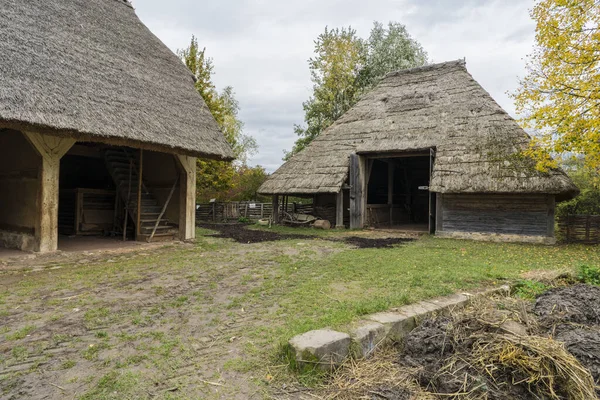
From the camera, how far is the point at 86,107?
7312 millimetres

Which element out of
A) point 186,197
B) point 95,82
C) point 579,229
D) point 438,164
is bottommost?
point 579,229

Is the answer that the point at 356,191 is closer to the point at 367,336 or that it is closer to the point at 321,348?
the point at 367,336

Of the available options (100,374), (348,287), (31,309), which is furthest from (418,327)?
(31,309)

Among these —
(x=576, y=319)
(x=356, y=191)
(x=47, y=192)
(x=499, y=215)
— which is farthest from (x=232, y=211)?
(x=576, y=319)

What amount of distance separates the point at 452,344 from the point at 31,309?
442 cm

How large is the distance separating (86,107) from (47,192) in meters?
1.89

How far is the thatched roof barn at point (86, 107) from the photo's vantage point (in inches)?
266

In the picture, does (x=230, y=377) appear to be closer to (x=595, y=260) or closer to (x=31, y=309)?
(x=31, y=309)

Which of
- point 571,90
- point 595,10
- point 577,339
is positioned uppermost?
point 595,10

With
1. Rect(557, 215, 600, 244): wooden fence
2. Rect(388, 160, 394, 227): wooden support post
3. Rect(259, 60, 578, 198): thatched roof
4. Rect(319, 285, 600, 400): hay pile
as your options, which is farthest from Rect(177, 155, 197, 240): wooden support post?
Rect(557, 215, 600, 244): wooden fence

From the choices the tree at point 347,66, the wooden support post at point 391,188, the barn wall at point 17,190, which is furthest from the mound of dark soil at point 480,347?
the tree at point 347,66

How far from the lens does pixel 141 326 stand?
365 cm

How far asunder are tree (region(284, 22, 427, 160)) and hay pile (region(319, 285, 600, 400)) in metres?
23.0

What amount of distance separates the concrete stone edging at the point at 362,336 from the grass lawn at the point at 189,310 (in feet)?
0.67
